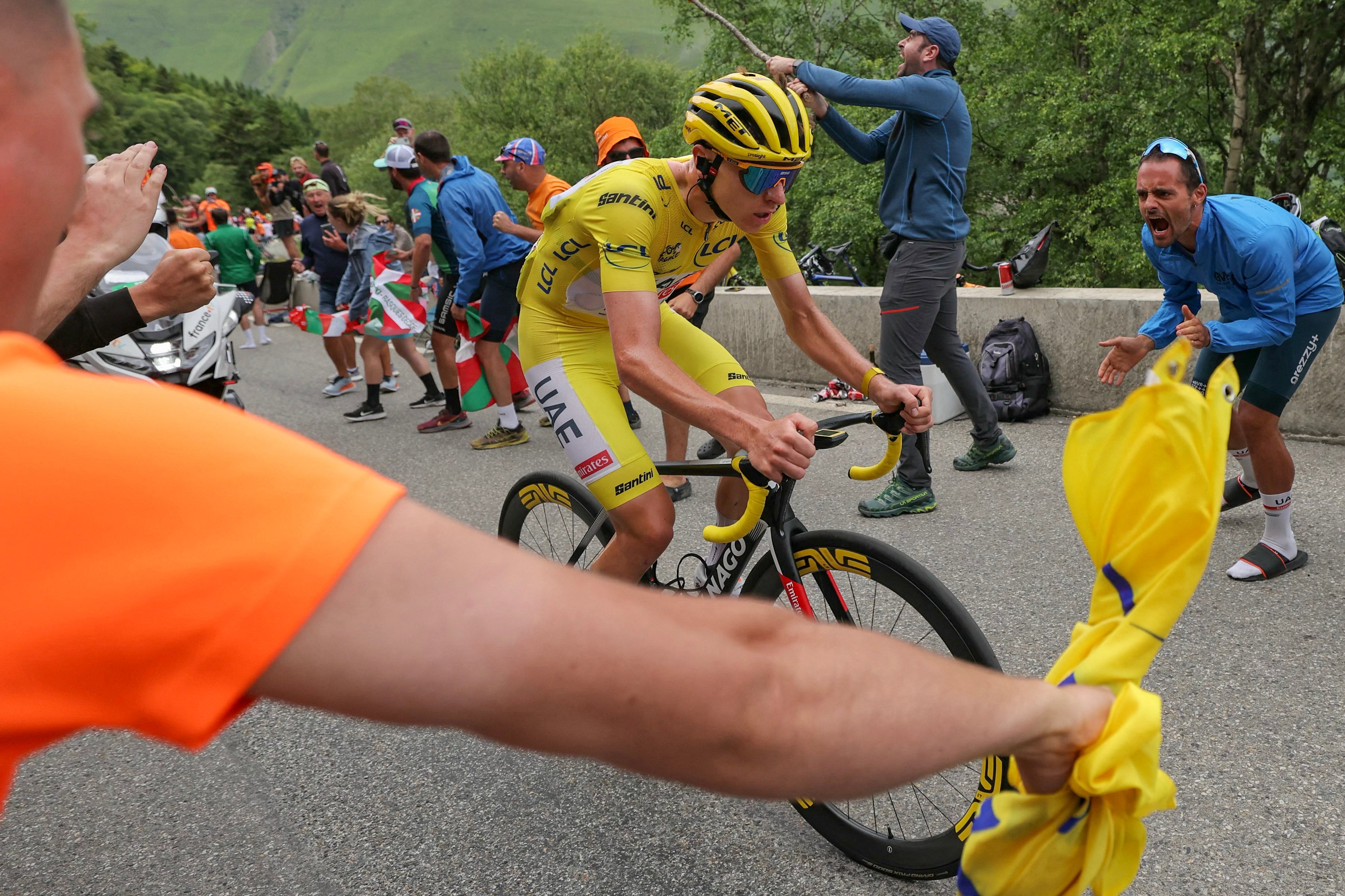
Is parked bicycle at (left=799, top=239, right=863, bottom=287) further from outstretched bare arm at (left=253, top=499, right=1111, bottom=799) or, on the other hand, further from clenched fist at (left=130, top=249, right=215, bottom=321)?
outstretched bare arm at (left=253, top=499, right=1111, bottom=799)

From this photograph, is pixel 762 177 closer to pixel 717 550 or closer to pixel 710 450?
pixel 717 550

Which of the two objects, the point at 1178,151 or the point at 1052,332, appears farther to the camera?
the point at 1052,332

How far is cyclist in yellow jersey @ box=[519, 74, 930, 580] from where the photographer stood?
2.76m

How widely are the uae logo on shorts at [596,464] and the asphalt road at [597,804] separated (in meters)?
0.95

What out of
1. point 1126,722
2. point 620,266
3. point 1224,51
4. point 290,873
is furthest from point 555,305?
point 1224,51

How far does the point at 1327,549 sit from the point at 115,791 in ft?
16.4

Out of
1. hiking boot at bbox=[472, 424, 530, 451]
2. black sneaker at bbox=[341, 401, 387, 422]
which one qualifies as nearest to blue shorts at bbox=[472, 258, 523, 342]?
hiking boot at bbox=[472, 424, 530, 451]

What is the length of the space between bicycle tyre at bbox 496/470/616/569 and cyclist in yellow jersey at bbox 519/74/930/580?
0.32m

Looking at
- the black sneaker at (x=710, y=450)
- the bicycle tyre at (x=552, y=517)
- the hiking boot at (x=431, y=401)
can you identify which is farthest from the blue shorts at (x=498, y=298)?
the bicycle tyre at (x=552, y=517)

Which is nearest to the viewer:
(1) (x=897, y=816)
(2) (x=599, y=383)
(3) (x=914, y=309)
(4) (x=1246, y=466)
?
(1) (x=897, y=816)

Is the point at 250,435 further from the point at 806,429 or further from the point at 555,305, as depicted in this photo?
the point at 555,305

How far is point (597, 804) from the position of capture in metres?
2.97

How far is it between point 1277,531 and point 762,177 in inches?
115

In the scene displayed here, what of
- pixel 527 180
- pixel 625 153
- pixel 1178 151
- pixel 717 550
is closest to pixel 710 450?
pixel 625 153
